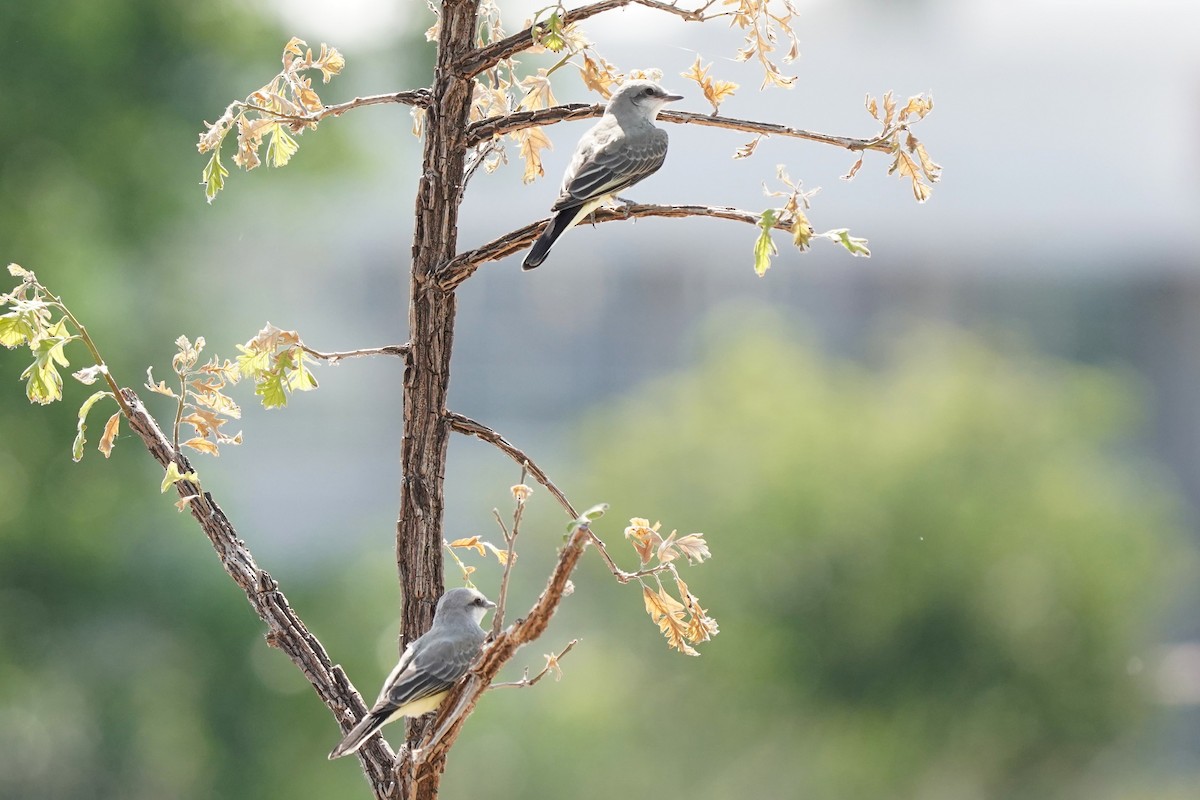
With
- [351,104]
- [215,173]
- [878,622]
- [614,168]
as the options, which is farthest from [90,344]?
[878,622]

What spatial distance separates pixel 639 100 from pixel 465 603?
74 cm

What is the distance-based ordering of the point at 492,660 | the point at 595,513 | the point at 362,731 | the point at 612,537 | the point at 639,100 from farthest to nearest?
the point at 612,537, the point at 639,100, the point at 362,731, the point at 492,660, the point at 595,513

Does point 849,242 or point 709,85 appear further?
point 709,85

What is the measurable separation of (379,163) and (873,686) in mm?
4836

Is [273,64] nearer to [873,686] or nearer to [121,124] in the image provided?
[121,124]

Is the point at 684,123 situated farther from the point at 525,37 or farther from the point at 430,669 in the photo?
the point at 430,669

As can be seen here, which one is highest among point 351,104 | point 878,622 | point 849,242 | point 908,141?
point 351,104

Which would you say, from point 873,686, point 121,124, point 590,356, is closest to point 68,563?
point 121,124

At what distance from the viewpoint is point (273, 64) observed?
28.5 ft

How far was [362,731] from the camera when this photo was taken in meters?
1.59

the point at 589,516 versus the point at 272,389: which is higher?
the point at 272,389

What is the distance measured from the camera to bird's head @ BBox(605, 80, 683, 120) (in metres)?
1.83

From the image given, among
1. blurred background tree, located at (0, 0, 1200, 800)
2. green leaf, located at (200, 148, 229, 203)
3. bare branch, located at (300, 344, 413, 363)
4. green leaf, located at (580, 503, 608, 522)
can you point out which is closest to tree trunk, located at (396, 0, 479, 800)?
bare branch, located at (300, 344, 413, 363)

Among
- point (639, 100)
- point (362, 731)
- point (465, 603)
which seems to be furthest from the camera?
point (639, 100)
